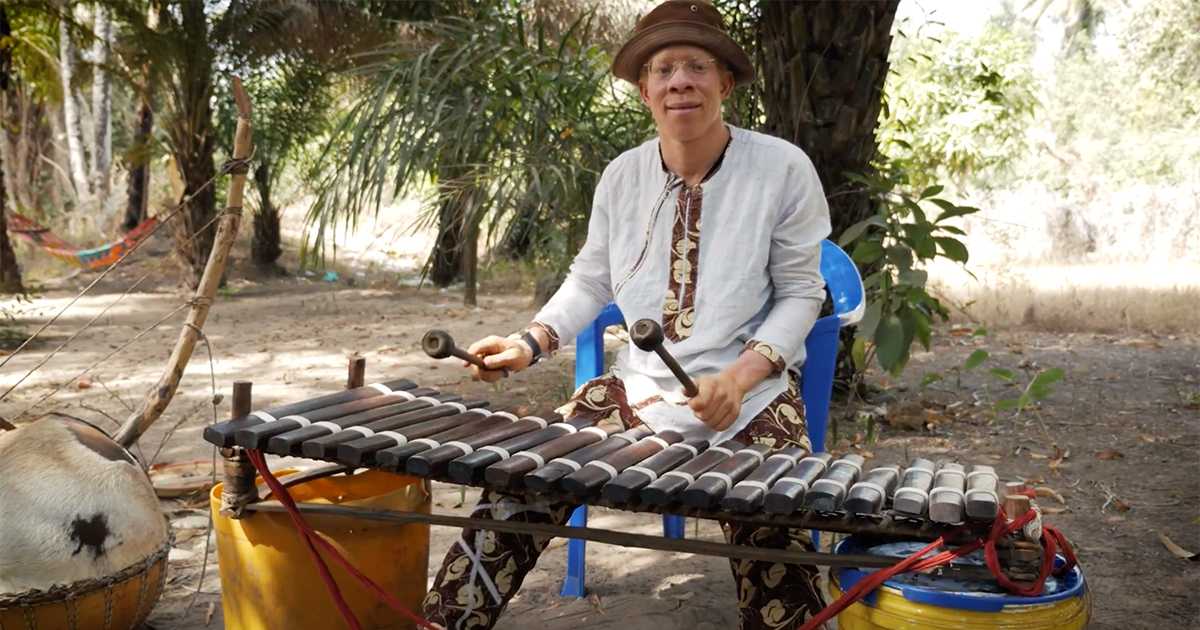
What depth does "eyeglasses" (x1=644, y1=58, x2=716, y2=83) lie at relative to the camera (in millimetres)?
2436

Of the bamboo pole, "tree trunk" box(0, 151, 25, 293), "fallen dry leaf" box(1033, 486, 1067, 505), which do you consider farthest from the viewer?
"tree trunk" box(0, 151, 25, 293)

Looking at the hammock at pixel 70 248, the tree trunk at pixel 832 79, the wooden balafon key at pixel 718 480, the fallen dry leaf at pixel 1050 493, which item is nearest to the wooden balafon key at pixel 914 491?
the wooden balafon key at pixel 718 480

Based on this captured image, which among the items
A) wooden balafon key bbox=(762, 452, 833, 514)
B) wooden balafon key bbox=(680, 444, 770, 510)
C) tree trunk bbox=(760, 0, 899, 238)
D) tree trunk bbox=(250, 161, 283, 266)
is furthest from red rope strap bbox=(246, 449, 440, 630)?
tree trunk bbox=(250, 161, 283, 266)

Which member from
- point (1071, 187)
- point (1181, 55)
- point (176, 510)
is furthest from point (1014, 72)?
point (176, 510)

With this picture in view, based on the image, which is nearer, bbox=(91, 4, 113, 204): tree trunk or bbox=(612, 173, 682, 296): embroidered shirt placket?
bbox=(612, 173, 682, 296): embroidered shirt placket

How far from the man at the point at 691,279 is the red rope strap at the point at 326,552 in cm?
9

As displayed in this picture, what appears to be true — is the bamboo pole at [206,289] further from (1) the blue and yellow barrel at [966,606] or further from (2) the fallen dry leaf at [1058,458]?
(2) the fallen dry leaf at [1058,458]

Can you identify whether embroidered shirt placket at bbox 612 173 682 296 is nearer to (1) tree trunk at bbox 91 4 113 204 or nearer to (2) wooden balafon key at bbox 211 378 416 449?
(2) wooden balafon key at bbox 211 378 416 449

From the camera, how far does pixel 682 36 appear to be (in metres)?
2.41

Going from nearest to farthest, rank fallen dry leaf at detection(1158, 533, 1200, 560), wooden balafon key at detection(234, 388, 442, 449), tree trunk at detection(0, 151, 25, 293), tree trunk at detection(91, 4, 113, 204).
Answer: wooden balafon key at detection(234, 388, 442, 449) < fallen dry leaf at detection(1158, 533, 1200, 560) < tree trunk at detection(0, 151, 25, 293) < tree trunk at detection(91, 4, 113, 204)

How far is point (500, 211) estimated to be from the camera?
15.3 ft

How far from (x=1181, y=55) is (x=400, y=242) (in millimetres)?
14328

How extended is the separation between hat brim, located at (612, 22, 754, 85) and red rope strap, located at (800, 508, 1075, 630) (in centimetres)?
121

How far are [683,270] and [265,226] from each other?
1136 cm
